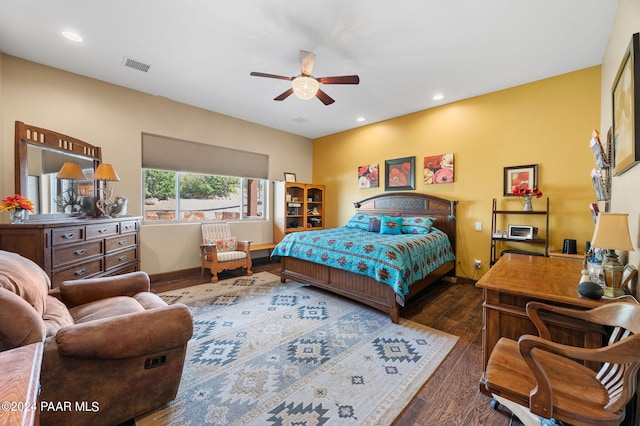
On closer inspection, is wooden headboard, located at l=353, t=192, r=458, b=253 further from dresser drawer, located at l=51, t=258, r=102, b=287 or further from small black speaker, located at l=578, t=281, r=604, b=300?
dresser drawer, located at l=51, t=258, r=102, b=287

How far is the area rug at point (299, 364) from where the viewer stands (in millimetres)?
1561

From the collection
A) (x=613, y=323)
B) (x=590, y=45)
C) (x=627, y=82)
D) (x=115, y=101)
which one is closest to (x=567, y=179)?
(x=590, y=45)

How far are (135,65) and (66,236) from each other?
2192 mm

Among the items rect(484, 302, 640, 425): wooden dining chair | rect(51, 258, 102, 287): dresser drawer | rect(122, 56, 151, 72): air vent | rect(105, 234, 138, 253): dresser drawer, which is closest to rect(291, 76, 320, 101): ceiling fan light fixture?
rect(122, 56, 151, 72): air vent

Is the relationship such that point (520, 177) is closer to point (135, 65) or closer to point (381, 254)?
point (381, 254)

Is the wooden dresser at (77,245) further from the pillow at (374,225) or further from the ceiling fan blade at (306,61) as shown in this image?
the pillow at (374,225)

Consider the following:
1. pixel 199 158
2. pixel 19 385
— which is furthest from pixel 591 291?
pixel 199 158

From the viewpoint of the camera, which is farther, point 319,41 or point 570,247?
point 570,247

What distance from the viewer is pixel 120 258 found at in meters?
3.31

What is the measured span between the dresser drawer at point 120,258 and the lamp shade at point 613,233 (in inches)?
175

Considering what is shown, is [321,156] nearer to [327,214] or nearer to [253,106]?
[327,214]

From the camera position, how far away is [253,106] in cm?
443

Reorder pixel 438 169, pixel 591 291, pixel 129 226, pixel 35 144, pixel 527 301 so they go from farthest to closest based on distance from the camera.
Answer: pixel 438 169
pixel 129 226
pixel 35 144
pixel 527 301
pixel 591 291

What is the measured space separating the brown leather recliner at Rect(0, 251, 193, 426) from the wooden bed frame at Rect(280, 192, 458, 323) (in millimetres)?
2002
